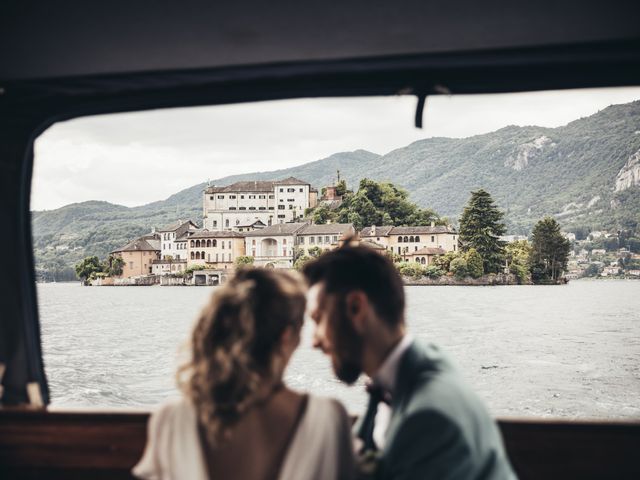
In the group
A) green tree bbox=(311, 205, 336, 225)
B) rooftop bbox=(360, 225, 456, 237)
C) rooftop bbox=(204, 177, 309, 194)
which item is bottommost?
rooftop bbox=(360, 225, 456, 237)

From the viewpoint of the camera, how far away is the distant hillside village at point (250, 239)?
6131 centimetres

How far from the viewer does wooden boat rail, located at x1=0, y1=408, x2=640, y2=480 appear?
72.4 inches

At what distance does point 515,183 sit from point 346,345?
246ft

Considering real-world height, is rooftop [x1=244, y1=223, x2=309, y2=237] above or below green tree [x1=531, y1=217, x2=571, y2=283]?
above

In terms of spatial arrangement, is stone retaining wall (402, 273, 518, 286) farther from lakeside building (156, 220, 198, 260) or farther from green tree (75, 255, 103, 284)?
green tree (75, 255, 103, 284)

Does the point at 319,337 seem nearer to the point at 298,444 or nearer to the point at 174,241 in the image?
the point at 298,444

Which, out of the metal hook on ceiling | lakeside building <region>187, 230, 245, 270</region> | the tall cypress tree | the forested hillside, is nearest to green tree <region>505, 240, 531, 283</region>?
the tall cypress tree

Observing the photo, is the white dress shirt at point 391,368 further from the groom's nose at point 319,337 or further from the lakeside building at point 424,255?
the lakeside building at point 424,255

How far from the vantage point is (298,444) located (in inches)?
40.1

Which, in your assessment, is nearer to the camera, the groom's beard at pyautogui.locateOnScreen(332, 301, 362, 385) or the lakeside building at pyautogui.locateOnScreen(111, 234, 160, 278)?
the groom's beard at pyautogui.locateOnScreen(332, 301, 362, 385)

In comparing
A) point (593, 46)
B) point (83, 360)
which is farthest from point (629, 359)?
point (593, 46)

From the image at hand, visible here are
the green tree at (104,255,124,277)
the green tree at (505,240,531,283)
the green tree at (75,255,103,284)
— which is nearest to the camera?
the green tree at (505,240,531,283)

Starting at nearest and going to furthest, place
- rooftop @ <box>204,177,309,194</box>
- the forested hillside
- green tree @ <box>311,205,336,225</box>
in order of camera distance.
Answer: the forested hillside
green tree @ <box>311,205,336,225</box>
rooftop @ <box>204,177,309,194</box>

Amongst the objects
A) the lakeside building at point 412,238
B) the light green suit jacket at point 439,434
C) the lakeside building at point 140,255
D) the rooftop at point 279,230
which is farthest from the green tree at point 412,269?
the light green suit jacket at point 439,434
